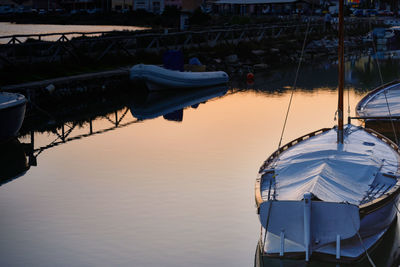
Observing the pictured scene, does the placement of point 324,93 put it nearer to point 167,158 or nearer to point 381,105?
point 381,105

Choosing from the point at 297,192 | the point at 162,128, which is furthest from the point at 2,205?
the point at 162,128

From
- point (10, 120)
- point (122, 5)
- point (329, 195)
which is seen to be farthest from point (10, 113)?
point (122, 5)

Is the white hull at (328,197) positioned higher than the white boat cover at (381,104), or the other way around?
the white boat cover at (381,104)

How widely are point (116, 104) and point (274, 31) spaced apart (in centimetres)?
3029

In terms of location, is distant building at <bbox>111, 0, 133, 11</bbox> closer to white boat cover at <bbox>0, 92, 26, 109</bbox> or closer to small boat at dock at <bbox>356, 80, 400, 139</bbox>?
small boat at dock at <bbox>356, 80, 400, 139</bbox>

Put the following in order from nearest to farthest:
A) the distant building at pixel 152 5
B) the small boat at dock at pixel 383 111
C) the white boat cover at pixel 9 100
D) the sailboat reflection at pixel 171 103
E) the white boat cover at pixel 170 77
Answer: the white boat cover at pixel 9 100 < the small boat at dock at pixel 383 111 < the sailboat reflection at pixel 171 103 < the white boat cover at pixel 170 77 < the distant building at pixel 152 5

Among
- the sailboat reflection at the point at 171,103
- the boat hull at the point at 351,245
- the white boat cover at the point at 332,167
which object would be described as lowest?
the boat hull at the point at 351,245

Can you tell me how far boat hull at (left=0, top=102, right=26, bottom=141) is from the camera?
19.5m

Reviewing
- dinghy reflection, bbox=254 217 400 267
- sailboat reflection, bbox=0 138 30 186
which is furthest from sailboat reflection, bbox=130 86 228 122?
dinghy reflection, bbox=254 217 400 267

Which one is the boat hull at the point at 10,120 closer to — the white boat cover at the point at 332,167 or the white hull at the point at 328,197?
the white hull at the point at 328,197

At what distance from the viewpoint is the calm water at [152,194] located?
12.5 metres

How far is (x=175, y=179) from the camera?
1725 centimetres

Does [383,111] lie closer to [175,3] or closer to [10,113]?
[10,113]

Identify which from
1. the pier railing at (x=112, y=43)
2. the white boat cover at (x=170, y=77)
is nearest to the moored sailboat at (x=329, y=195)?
the white boat cover at (x=170, y=77)
